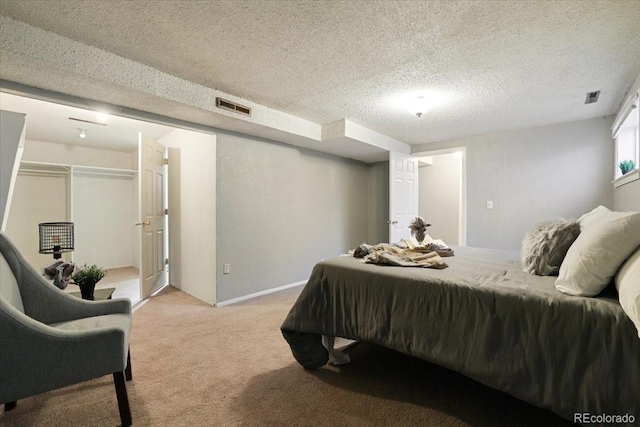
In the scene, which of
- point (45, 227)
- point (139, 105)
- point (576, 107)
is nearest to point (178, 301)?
point (45, 227)

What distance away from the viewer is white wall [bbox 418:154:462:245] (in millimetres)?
5805

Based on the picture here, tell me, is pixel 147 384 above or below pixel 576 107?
below

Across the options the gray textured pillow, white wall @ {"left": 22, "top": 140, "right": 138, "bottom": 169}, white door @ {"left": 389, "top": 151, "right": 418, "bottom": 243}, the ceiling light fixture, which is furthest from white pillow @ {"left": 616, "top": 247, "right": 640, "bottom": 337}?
white wall @ {"left": 22, "top": 140, "right": 138, "bottom": 169}

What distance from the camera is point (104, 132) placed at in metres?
4.09

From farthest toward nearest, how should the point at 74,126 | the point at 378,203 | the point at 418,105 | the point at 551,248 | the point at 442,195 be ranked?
the point at 442,195 → the point at 378,203 → the point at 74,126 → the point at 418,105 → the point at 551,248

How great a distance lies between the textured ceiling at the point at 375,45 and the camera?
159 cm

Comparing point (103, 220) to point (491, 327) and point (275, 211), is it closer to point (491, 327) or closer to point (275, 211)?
point (275, 211)

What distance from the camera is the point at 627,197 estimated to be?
2.64 metres

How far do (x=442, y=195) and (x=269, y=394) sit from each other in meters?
5.39

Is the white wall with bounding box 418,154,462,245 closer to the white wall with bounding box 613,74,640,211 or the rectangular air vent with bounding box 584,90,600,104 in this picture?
the white wall with bounding box 613,74,640,211

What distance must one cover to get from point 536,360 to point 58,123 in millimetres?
5248

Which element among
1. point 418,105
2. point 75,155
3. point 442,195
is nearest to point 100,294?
point 418,105

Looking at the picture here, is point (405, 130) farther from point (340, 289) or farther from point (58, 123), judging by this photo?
point (58, 123)

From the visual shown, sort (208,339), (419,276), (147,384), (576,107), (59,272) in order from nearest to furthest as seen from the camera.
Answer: (419,276), (147,384), (59,272), (208,339), (576,107)
